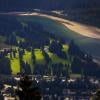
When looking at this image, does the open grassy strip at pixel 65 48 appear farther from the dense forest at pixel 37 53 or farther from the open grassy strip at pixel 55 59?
the open grassy strip at pixel 55 59

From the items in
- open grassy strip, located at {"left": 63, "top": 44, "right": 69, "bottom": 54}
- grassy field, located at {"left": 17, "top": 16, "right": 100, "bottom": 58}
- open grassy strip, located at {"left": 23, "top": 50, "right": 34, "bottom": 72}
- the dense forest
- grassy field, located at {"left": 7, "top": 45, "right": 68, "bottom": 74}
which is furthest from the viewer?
grassy field, located at {"left": 17, "top": 16, "right": 100, "bottom": 58}

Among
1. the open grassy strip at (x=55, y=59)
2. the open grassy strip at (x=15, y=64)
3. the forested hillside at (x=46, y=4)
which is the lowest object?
the open grassy strip at (x=55, y=59)

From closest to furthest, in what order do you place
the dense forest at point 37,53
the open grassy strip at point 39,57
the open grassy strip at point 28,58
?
the dense forest at point 37,53 < the open grassy strip at point 28,58 < the open grassy strip at point 39,57

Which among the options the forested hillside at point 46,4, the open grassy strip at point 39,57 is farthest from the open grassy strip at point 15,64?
the forested hillside at point 46,4

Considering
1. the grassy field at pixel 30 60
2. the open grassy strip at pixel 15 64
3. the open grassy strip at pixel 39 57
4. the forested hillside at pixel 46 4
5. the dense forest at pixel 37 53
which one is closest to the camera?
the open grassy strip at pixel 15 64

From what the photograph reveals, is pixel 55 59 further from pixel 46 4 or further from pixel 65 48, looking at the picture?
pixel 46 4

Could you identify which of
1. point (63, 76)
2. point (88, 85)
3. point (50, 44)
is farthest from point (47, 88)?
point (50, 44)

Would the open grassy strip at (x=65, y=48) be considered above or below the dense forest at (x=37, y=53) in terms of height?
below

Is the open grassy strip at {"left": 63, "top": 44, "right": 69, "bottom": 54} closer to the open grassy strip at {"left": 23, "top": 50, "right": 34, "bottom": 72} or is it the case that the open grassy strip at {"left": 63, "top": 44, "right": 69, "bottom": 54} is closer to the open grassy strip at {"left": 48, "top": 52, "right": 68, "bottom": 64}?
the open grassy strip at {"left": 48, "top": 52, "right": 68, "bottom": 64}

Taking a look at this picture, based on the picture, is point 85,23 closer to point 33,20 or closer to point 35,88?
point 33,20

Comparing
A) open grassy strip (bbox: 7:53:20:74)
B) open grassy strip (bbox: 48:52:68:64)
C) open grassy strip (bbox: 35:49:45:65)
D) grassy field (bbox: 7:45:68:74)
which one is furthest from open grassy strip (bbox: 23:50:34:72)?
open grassy strip (bbox: 48:52:68:64)

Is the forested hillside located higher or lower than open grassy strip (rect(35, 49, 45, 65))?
higher
